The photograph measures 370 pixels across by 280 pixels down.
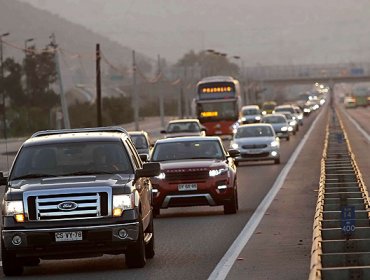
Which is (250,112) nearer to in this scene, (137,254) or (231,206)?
(231,206)

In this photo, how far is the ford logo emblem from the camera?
16422mm

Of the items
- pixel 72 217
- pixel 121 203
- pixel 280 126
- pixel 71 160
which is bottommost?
pixel 280 126

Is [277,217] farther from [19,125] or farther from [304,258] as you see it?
[19,125]

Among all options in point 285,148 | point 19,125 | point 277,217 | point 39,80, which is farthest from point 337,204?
point 39,80

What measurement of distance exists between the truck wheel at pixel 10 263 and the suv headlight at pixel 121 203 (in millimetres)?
1329

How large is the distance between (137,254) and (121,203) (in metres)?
0.71

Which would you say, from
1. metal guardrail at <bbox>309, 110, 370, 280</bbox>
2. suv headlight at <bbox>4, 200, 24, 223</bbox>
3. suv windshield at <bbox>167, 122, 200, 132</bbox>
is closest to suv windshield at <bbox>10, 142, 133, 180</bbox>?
suv headlight at <bbox>4, 200, 24, 223</bbox>

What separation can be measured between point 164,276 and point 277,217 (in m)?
8.85

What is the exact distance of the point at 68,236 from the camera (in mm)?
16344

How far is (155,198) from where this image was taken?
26.3 meters

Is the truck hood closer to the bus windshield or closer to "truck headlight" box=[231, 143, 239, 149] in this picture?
"truck headlight" box=[231, 143, 239, 149]

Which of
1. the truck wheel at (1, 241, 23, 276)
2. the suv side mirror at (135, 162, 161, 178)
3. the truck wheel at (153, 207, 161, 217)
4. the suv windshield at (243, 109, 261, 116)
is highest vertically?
the suv side mirror at (135, 162, 161, 178)

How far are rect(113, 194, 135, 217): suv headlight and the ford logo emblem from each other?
0.48m

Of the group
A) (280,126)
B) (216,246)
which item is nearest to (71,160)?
(216,246)
